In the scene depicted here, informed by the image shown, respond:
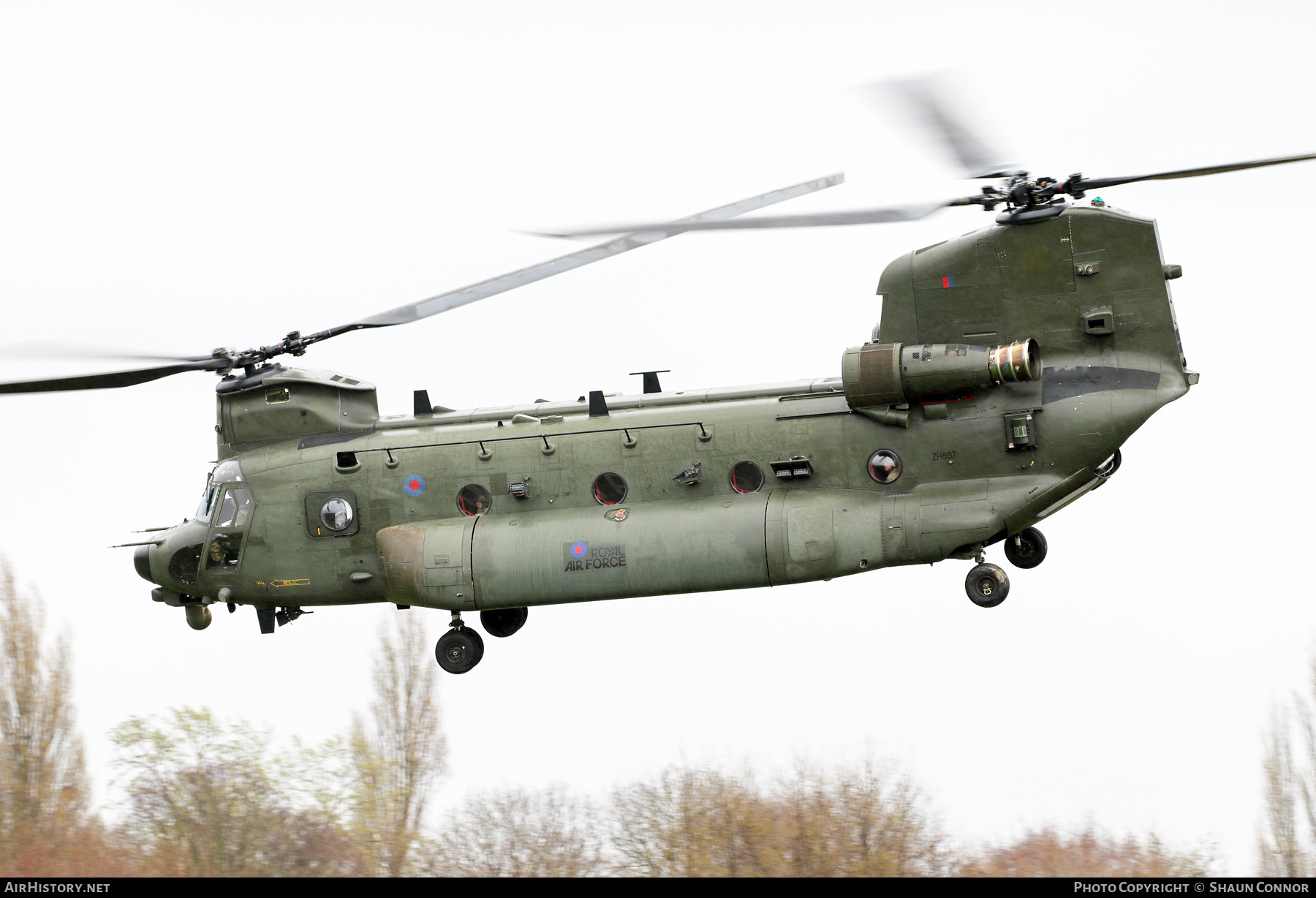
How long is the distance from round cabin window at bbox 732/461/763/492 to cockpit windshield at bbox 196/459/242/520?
6704 millimetres

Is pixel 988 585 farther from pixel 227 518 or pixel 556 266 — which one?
pixel 227 518

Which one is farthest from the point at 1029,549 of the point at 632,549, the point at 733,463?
the point at 632,549

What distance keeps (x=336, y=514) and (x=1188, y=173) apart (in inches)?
433

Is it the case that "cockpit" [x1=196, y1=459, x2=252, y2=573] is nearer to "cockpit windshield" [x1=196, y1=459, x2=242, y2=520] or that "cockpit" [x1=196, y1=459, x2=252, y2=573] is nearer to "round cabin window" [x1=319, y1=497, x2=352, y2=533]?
"cockpit windshield" [x1=196, y1=459, x2=242, y2=520]

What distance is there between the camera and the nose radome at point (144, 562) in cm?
2031

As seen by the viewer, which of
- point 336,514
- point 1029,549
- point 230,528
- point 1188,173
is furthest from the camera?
point 230,528

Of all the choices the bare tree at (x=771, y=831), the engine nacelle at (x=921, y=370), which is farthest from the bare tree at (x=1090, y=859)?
the engine nacelle at (x=921, y=370)

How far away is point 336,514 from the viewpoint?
760 inches

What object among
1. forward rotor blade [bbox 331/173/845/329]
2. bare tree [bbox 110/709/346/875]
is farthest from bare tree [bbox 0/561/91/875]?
forward rotor blade [bbox 331/173/845/329]

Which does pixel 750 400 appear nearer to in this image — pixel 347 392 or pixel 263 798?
pixel 347 392

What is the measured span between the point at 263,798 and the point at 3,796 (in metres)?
5.64

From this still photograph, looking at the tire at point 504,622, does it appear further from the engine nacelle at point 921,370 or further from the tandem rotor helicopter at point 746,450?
the engine nacelle at point 921,370

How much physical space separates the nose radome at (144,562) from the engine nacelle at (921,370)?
9.77m
